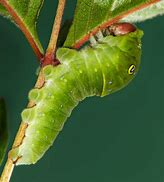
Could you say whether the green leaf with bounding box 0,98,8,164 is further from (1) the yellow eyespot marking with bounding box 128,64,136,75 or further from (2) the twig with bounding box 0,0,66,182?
(1) the yellow eyespot marking with bounding box 128,64,136,75

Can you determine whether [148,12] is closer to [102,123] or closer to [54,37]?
[54,37]

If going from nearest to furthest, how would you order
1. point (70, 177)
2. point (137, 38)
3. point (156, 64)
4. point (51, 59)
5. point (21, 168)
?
point (51, 59) < point (137, 38) < point (21, 168) < point (70, 177) < point (156, 64)

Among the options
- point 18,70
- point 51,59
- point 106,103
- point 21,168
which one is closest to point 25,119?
point 51,59

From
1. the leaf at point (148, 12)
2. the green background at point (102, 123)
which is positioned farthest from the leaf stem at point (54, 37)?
the green background at point (102, 123)

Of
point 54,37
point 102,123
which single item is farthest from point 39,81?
point 102,123

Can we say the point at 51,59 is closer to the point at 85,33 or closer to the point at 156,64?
the point at 85,33

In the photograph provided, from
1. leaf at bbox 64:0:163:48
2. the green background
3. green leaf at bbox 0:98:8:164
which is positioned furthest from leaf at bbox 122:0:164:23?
the green background
